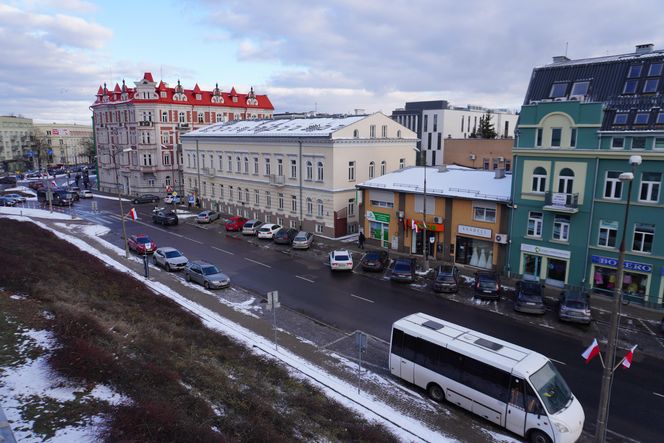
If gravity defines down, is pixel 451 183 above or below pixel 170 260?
above

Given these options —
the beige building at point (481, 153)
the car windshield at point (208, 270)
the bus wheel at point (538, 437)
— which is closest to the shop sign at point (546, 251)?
the bus wheel at point (538, 437)

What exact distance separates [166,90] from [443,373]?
67055 millimetres

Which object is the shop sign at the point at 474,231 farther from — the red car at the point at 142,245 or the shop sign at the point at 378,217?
the red car at the point at 142,245

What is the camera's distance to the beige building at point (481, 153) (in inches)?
2296

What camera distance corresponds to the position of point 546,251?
26703 millimetres

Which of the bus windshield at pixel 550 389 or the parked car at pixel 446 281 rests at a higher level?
the bus windshield at pixel 550 389

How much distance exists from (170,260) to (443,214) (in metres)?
19.5

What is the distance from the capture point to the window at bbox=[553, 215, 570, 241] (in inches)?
1026

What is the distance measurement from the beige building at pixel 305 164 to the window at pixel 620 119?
20.9 meters

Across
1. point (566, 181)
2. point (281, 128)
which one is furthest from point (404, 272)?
point (281, 128)

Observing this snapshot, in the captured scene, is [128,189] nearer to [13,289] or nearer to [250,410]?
[13,289]

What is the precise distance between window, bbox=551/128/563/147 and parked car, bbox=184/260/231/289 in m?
21.1

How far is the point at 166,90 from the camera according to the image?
226 ft

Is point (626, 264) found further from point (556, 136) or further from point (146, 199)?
point (146, 199)
